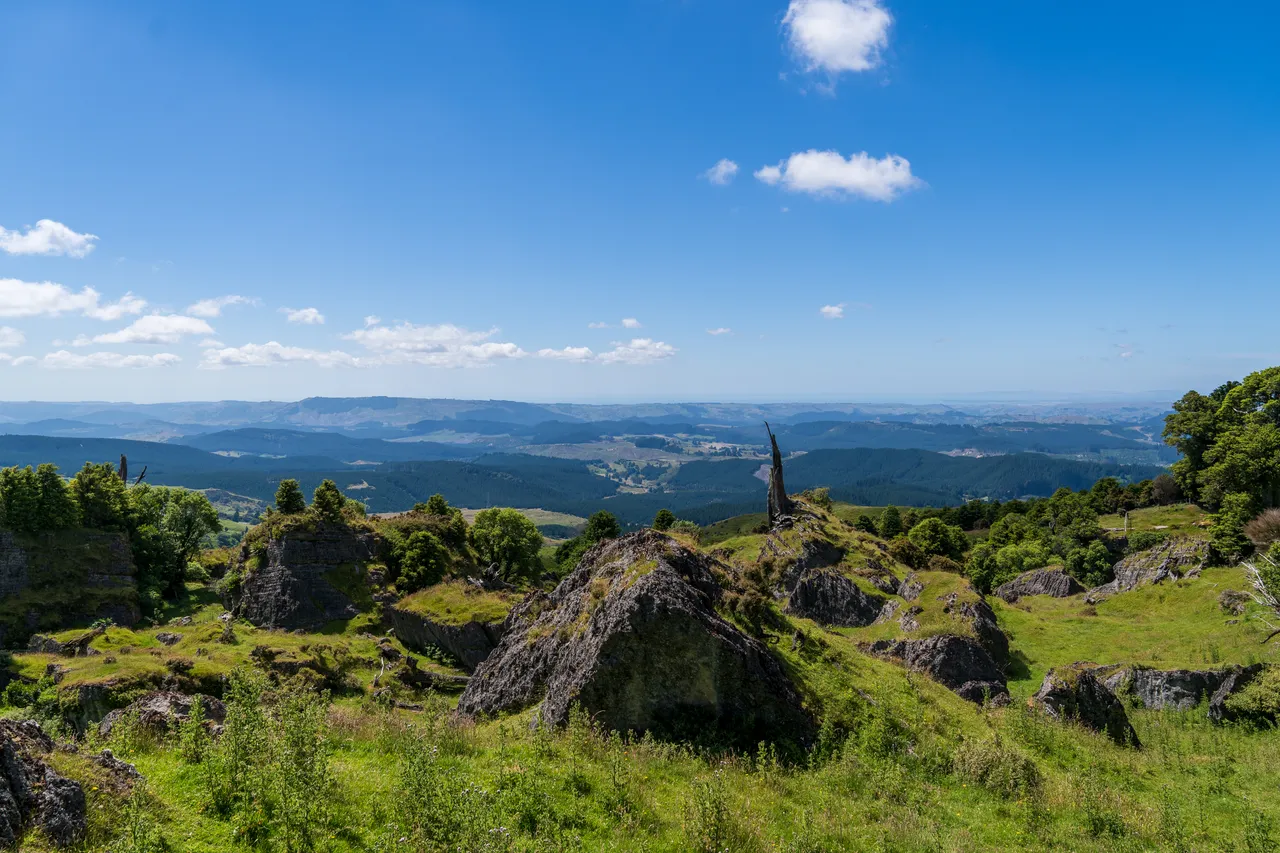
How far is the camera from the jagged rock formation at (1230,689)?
2312 cm

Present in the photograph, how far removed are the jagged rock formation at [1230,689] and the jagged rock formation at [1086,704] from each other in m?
5.07

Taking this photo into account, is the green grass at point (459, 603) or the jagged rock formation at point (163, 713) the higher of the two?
the jagged rock formation at point (163, 713)

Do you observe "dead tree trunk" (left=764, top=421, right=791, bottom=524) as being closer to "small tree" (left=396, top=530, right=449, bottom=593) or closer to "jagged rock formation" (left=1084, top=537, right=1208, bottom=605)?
"jagged rock formation" (left=1084, top=537, right=1208, bottom=605)

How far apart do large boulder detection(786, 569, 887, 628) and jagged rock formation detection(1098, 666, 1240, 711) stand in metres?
12.5

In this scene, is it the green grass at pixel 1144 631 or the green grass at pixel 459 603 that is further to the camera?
the green grass at pixel 459 603

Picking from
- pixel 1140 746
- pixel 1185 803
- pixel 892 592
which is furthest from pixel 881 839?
pixel 892 592

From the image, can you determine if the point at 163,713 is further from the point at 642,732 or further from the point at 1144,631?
the point at 1144,631

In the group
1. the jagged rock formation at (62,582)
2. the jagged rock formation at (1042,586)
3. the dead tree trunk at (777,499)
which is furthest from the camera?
the jagged rock formation at (1042,586)

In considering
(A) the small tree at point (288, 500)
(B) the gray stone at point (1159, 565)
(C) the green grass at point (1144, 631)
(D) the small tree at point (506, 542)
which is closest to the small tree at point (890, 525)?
(B) the gray stone at point (1159, 565)

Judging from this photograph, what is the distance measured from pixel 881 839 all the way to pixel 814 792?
1.98 m

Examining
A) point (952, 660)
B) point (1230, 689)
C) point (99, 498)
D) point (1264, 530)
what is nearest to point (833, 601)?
point (952, 660)

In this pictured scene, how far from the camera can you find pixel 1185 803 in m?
15.0

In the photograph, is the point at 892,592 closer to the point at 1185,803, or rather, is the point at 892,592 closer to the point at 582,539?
the point at 1185,803

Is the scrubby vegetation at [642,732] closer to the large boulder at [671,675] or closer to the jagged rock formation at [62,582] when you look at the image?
the large boulder at [671,675]
